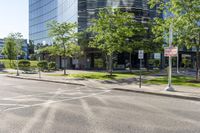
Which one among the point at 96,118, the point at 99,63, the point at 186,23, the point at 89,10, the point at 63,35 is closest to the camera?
the point at 96,118

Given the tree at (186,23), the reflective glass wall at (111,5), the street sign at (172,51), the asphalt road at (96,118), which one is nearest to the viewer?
the asphalt road at (96,118)

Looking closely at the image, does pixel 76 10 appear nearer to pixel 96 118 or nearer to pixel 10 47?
pixel 10 47

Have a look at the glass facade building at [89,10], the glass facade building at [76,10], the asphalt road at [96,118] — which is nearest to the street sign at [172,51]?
the asphalt road at [96,118]

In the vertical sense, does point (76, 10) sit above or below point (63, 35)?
above

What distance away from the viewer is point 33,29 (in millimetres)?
96438

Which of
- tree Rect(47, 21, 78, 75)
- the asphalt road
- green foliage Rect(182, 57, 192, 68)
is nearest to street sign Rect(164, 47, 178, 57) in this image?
the asphalt road

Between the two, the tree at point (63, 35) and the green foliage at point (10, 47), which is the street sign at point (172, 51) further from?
the green foliage at point (10, 47)

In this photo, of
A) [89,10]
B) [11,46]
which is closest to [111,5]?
[89,10]

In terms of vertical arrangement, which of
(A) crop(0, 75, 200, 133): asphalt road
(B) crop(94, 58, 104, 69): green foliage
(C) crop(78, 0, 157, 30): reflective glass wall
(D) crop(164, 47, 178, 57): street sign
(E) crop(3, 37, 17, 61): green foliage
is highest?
(C) crop(78, 0, 157, 30): reflective glass wall

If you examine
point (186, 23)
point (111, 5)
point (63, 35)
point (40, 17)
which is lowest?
point (186, 23)

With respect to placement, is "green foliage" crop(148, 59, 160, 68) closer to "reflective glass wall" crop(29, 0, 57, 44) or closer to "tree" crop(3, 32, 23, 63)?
"tree" crop(3, 32, 23, 63)

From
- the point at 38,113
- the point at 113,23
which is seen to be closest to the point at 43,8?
the point at 113,23

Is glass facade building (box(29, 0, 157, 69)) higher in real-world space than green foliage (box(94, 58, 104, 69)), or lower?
higher

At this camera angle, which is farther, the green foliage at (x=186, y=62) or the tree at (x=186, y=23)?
the green foliage at (x=186, y=62)
